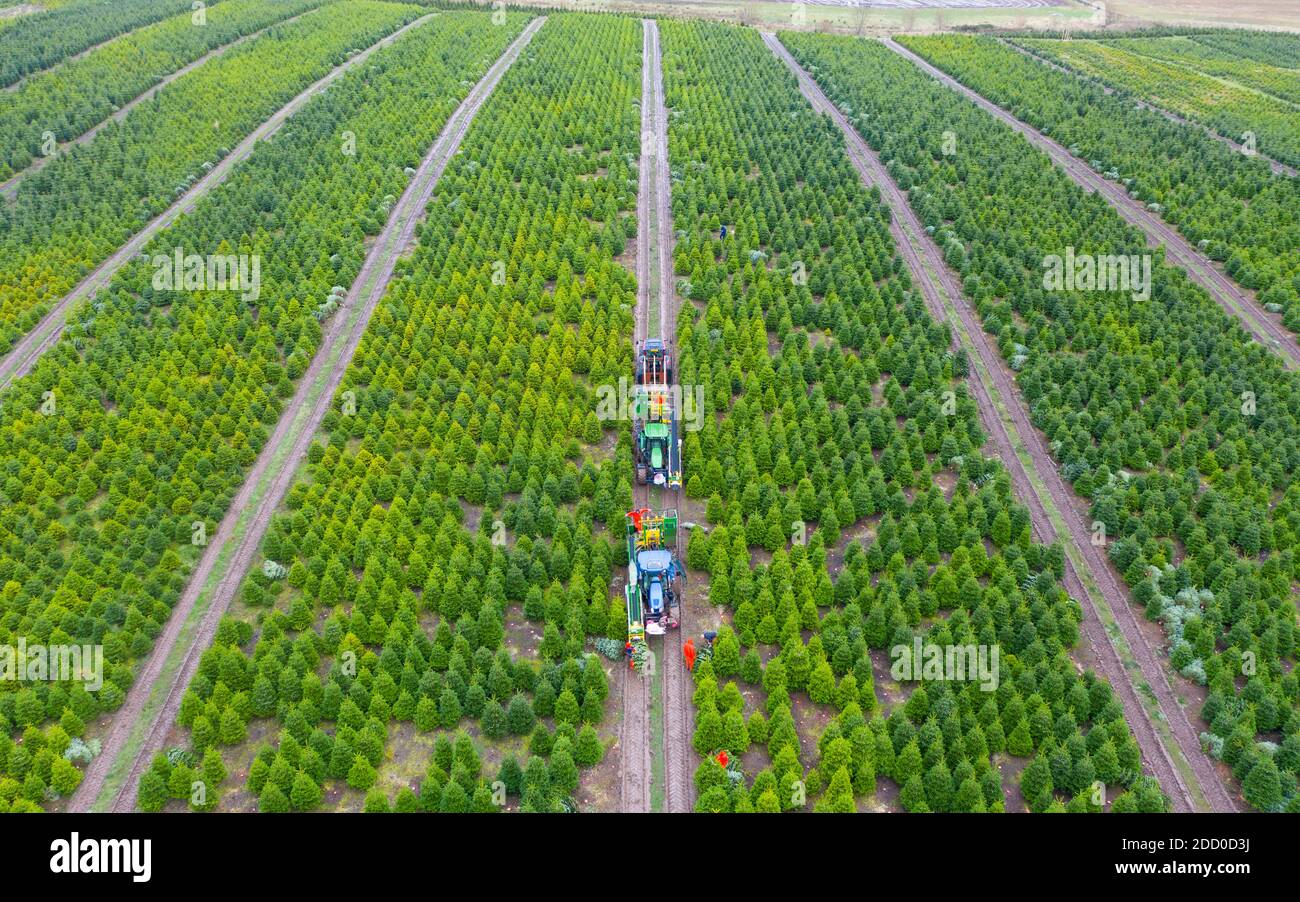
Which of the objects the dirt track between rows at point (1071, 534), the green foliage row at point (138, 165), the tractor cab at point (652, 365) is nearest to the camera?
the dirt track between rows at point (1071, 534)

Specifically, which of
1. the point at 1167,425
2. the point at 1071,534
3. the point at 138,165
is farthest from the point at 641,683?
the point at 138,165

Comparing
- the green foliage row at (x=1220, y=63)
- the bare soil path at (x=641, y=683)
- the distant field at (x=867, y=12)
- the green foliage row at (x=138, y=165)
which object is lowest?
the bare soil path at (x=641, y=683)

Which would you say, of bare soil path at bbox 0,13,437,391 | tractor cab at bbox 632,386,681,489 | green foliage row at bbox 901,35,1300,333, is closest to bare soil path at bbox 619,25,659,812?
tractor cab at bbox 632,386,681,489

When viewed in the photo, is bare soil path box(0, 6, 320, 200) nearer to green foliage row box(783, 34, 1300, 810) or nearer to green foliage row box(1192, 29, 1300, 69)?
green foliage row box(783, 34, 1300, 810)

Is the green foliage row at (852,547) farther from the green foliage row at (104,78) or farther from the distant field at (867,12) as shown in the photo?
the distant field at (867,12)

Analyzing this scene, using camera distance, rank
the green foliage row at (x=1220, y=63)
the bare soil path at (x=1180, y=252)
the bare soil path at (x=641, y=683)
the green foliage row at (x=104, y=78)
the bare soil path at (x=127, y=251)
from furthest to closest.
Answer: the green foliage row at (x=1220, y=63)
the green foliage row at (x=104, y=78)
the bare soil path at (x=1180, y=252)
the bare soil path at (x=127, y=251)
the bare soil path at (x=641, y=683)

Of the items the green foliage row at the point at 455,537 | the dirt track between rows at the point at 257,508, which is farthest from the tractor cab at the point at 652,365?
the dirt track between rows at the point at 257,508

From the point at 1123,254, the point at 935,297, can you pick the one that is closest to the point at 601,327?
the point at 935,297

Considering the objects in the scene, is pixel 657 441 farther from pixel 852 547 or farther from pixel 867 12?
pixel 867 12
